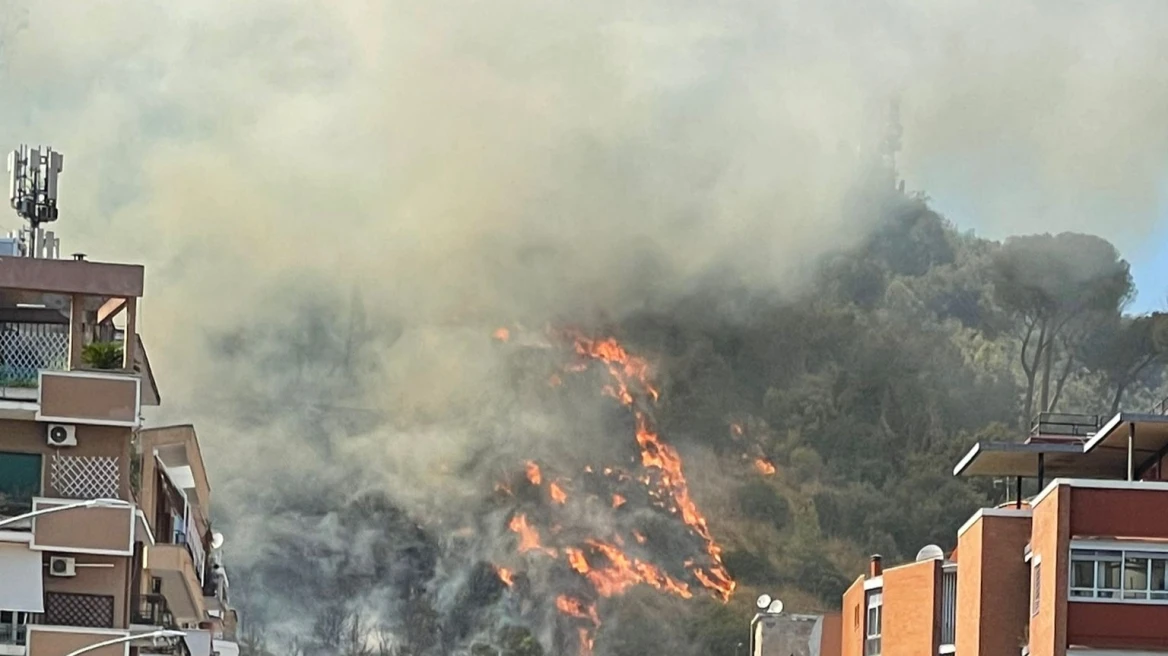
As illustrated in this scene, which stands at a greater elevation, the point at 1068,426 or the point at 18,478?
the point at 1068,426

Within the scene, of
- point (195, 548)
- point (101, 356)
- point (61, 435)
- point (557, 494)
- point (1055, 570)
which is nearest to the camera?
point (1055, 570)

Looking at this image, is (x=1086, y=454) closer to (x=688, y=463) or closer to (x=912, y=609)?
(x=912, y=609)

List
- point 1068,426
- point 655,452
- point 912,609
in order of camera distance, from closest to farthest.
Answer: point 912,609 → point 1068,426 → point 655,452

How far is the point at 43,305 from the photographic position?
71.1m

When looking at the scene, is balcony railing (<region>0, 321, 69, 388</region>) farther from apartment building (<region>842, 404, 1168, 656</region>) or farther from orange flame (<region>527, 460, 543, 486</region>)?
orange flame (<region>527, 460, 543, 486</region>)

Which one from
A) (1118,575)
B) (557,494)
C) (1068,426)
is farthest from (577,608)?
(1118,575)

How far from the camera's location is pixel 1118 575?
207 feet

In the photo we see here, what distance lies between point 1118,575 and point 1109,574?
0.18 m

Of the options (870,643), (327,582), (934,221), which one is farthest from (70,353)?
(934,221)

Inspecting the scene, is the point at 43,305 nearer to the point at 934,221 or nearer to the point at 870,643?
the point at 870,643

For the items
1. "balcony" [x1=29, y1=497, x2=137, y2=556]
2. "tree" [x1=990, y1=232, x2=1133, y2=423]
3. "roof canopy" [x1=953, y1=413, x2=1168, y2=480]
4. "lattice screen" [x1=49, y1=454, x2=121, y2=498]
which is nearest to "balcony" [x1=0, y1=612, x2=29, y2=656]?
"balcony" [x1=29, y1=497, x2=137, y2=556]

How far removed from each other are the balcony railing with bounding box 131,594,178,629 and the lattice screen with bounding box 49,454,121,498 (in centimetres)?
380

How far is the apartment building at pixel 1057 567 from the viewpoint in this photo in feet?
208

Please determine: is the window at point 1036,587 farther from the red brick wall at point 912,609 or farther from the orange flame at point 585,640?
the orange flame at point 585,640
